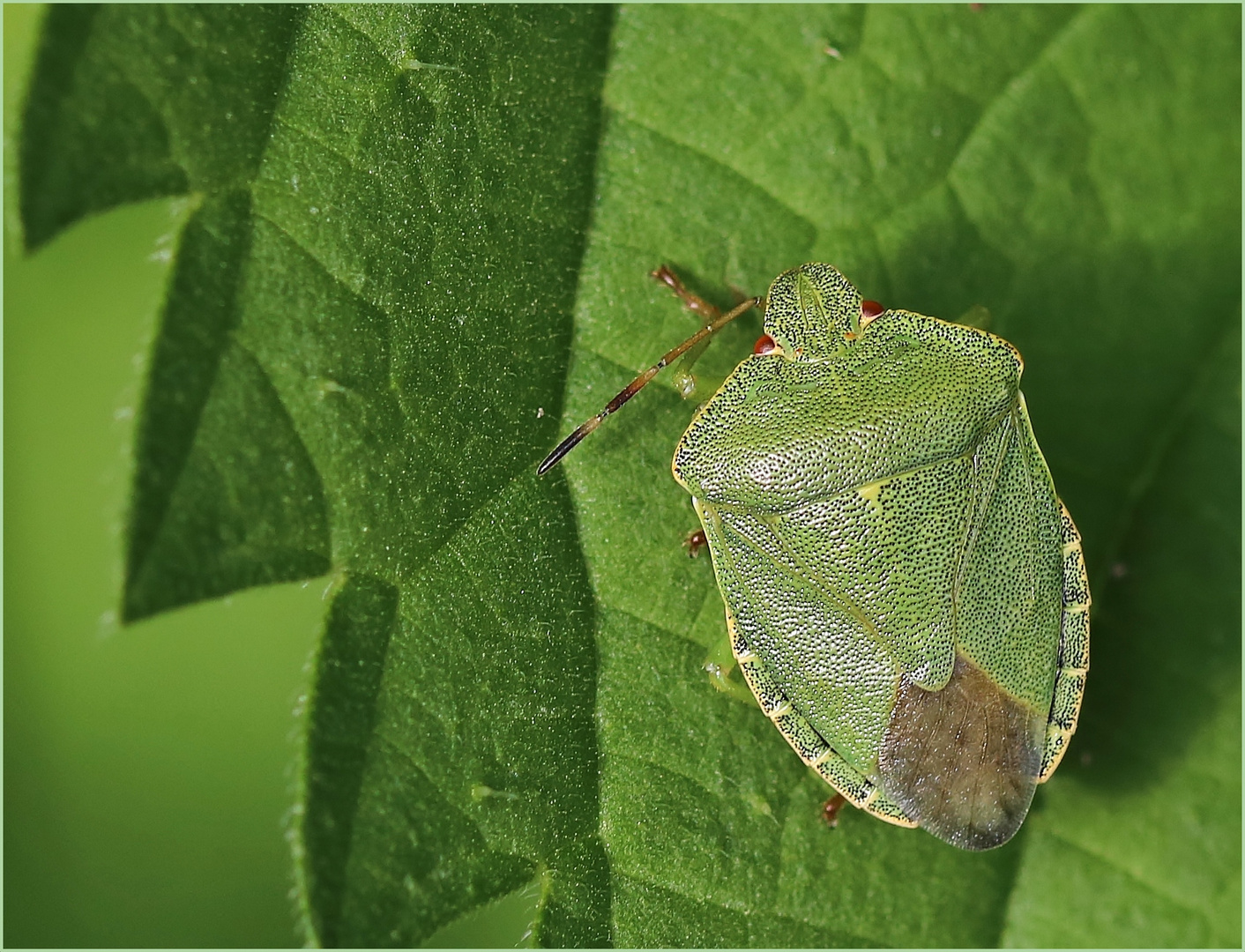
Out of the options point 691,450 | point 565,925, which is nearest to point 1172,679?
point 691,450

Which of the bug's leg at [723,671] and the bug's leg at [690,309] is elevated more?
the bug's leg at [690,309]

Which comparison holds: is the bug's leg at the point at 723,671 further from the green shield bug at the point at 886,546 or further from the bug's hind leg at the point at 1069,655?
the bug's hind leg at the point at 1069,655

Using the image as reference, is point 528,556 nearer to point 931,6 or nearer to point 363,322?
point 363,322

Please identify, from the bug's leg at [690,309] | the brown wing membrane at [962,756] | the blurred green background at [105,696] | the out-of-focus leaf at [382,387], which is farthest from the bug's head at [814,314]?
the blurred green background at [105,696]

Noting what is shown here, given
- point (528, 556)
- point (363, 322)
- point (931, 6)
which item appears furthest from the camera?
point (931, 6)

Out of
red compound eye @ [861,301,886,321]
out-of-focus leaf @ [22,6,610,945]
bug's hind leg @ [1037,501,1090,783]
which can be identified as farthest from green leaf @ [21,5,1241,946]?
bug's hind leg @ [1037,501,1090,783]

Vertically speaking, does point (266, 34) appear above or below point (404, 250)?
above

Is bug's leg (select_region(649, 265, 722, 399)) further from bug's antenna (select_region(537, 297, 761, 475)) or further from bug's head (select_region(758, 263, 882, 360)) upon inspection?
bug's head (select_region(758, 263, 882, 360))
